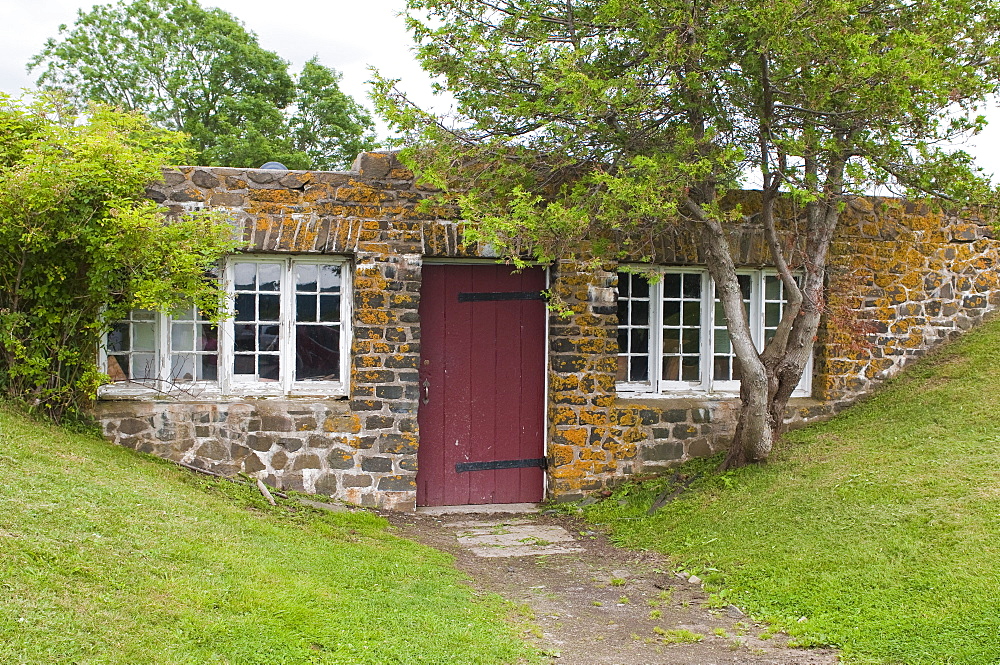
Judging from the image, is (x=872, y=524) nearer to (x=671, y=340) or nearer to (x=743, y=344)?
(x=743, y=344)

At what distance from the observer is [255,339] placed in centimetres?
726

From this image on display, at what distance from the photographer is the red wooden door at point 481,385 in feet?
25.0

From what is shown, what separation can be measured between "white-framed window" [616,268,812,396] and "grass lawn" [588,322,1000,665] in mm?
871

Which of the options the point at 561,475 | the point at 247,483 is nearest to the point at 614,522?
the point at 561,475

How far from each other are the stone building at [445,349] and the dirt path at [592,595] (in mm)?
716

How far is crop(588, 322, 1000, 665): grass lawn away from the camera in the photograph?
4199 mm

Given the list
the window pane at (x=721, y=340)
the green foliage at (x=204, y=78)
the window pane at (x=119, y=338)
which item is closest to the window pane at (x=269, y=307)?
the window pane at (x=119, y=338)

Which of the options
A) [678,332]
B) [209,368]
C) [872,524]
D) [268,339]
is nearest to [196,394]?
[209,368]

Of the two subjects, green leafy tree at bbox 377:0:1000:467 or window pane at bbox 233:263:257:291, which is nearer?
green leafy tree at bbox 377:0:1000:467

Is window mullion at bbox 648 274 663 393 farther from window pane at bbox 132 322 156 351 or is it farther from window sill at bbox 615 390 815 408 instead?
window pane at bbox 132 322 156 351

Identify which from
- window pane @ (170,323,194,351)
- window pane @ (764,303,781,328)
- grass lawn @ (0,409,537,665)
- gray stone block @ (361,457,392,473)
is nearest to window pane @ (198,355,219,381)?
window pane @ (170,323,194,351)

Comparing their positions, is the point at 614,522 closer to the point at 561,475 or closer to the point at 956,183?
the point at 561,475

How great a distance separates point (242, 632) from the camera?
11.9ft

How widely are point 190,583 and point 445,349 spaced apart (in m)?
3.96
